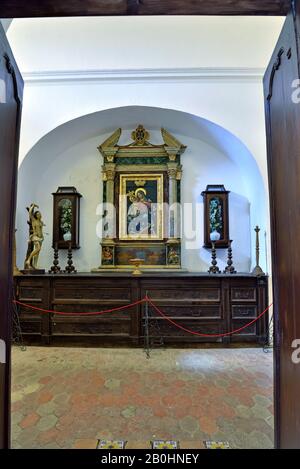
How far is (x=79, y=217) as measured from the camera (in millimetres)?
5656

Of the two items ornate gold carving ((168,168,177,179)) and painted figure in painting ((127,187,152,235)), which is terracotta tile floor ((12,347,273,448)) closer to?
painted figure in painting ((127,187,152,235))

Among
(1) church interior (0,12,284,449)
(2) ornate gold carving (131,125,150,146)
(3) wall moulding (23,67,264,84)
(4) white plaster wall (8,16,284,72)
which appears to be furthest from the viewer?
(2) ornate gold carving (131,125,150,146)

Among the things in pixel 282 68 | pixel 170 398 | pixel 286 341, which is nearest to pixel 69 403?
pixel 170 398

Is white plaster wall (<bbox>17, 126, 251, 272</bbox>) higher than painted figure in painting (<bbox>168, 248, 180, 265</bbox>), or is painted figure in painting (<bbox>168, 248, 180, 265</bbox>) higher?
white plaster wall (<bbox>17, 126, 251, 272</bbox>)

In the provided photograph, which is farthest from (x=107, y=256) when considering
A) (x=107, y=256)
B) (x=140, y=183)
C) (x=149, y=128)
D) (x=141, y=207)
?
(x=149, y=128)

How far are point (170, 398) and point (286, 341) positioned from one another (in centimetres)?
168

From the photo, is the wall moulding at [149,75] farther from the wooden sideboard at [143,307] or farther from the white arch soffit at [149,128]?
the wooden sideboard at [143,307]

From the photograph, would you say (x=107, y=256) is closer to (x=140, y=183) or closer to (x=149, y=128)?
(x=140, y=183)

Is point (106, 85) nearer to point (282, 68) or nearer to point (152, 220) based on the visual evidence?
point (152, 220)

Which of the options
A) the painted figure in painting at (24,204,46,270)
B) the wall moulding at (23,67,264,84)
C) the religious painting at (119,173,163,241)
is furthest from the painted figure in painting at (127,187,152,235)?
the wall moulding at (23,67,264,84)

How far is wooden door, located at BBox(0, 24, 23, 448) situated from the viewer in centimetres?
144

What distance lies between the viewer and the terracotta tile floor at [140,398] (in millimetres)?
2074

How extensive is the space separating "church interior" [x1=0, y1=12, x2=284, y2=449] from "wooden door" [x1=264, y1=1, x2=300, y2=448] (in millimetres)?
1097

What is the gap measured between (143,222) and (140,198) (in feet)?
1.68
